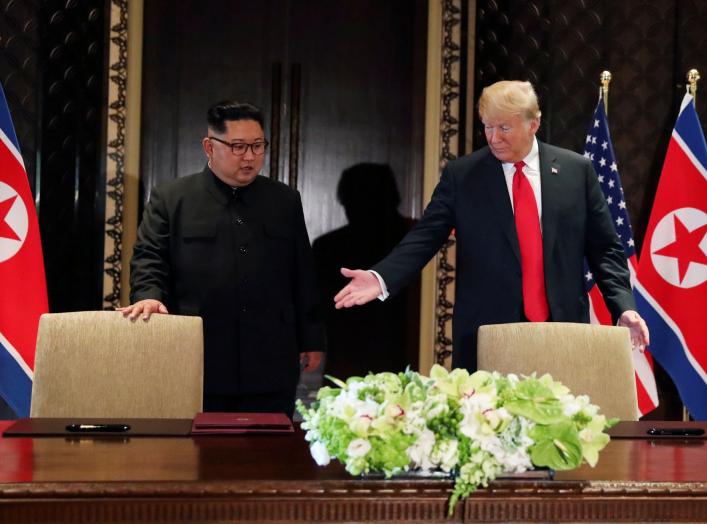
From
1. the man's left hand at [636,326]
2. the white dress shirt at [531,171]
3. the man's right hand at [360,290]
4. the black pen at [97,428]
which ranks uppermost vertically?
the white dress shirt at [531,171]

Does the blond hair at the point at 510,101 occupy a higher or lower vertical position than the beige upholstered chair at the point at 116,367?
higher

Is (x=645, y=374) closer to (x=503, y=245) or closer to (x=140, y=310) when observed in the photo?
(x=503, y=245)

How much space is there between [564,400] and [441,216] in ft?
6.13

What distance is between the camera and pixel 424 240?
3508mm

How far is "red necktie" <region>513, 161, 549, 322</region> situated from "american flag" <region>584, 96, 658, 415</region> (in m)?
1.00

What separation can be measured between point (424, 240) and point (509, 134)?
47 cm

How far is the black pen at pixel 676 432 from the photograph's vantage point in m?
2.35

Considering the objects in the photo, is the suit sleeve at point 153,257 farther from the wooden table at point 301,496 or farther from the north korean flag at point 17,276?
the wooden table at point 301,496

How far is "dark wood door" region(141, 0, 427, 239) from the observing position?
4730 millimetres

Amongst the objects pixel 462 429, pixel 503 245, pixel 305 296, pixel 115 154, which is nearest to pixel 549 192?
pixel 503 245

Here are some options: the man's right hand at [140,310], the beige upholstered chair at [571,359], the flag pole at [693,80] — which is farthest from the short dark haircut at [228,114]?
the flag pole at [693,80]

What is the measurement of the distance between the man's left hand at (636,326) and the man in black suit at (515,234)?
11 centimetres

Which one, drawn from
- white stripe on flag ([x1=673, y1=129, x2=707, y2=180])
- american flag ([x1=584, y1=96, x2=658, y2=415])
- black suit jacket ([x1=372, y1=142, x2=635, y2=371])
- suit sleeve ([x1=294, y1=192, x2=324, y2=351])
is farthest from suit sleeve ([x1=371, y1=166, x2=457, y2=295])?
white stripe on flag ([x1=673, y1=129, x2=707, y2=180])

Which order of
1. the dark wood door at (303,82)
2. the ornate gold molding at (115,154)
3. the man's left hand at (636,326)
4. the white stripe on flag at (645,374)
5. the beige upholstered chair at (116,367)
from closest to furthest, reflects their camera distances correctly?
1. the beige upholstered chair at (116,367)
2. the man's left hand at (636,326)
3. the white stripe on flag at (645,374)
4. the ornate gold molding at (115,154)
5. the dark wood door at (303,82)
